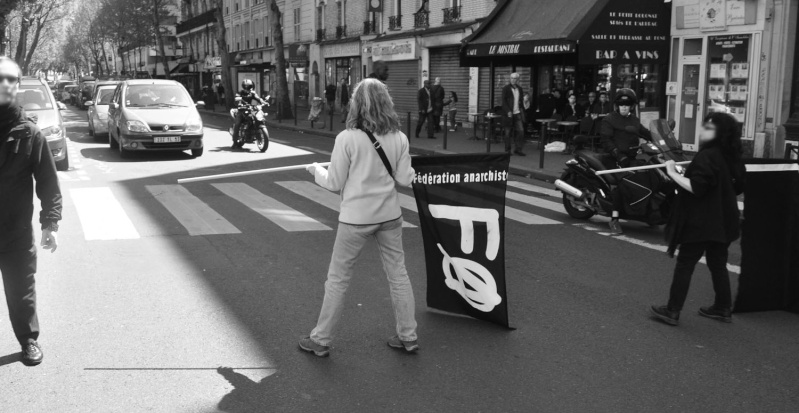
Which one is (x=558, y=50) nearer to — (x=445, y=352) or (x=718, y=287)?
(x=718, y=287)

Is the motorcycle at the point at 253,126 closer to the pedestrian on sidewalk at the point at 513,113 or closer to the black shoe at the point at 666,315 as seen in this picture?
the pedestrian on sidewalk at the point at 513,113

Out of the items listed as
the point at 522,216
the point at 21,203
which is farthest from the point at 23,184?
the point at 522,216

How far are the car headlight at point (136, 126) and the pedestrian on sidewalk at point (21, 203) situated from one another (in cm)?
1190

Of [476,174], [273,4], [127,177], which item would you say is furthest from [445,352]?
[273,4]

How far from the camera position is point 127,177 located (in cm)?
1337

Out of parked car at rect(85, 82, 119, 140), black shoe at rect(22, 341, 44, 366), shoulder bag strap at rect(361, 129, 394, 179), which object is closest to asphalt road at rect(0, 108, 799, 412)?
black shoe at rect(22, 341, 44, 366)

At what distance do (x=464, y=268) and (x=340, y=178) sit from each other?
1.19m

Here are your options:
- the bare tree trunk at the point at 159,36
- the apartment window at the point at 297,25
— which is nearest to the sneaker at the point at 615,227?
the apartment window at the point at 297,25

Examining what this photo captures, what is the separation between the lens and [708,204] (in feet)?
17.6

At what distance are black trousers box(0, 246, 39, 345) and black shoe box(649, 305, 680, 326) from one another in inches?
159

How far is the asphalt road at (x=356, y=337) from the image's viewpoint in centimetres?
416

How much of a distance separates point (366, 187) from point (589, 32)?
13.2 m

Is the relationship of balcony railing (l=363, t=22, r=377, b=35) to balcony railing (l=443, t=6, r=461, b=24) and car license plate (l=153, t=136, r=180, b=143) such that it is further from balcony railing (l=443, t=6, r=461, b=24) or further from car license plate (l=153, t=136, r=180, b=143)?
car license plate (l=153, t=136, r=180, b=143)

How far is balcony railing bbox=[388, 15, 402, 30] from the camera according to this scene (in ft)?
108
